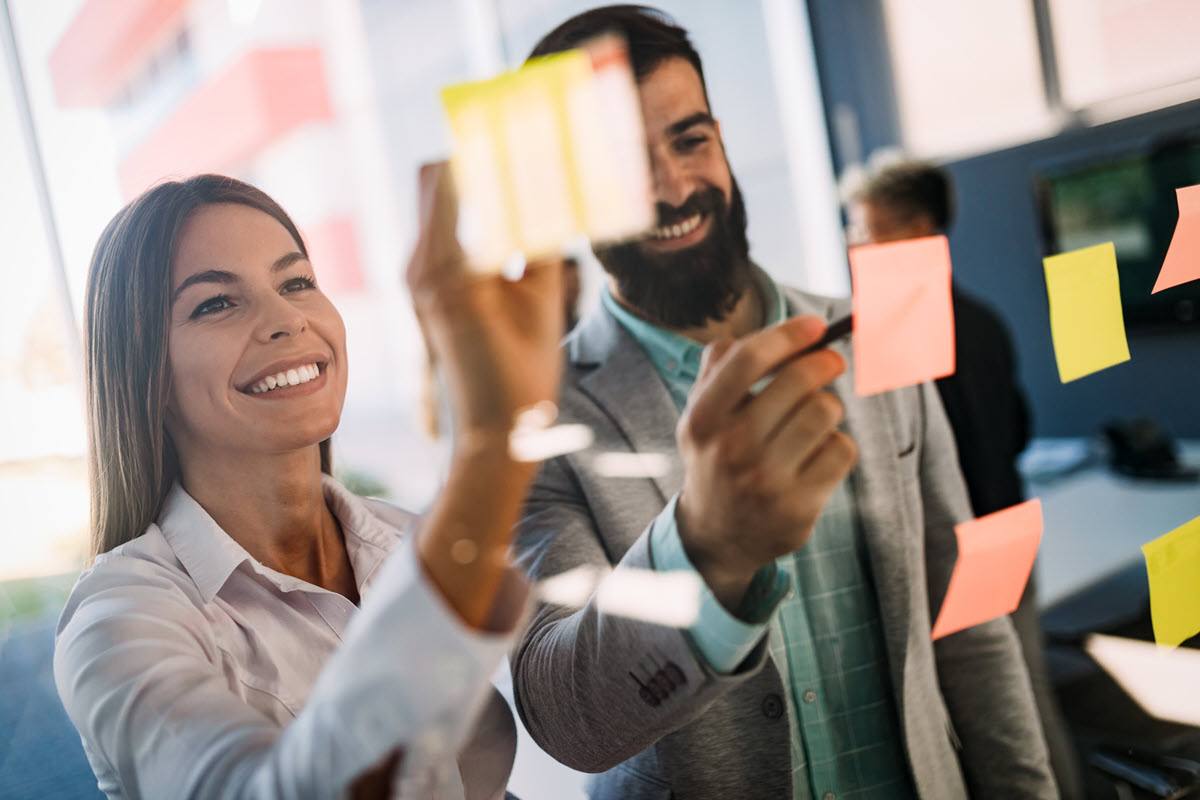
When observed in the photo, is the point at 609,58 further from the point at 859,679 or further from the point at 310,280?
the point at 859,679

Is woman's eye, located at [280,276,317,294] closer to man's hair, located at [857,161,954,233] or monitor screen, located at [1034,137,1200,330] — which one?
man's hair, located at [857,161,954,233]

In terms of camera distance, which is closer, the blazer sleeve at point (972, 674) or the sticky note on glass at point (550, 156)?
the sticky note on glass at point (550, 156)

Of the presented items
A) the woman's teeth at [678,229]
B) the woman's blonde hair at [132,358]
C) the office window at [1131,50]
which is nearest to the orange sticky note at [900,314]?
the woman's teeth at [678,229]

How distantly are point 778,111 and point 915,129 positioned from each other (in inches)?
12.0

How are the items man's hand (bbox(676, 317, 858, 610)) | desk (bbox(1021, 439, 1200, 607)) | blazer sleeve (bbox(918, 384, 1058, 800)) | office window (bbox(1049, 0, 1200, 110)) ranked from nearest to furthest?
man's hand (bbox(676, 317, 858, 610)) < blazer sleeve (bbox(918, 384, 1058, 800)) < office window (bbox(1049, 0, 1200, 110)) < desk (bbox(1021, 439, 1200, 607))

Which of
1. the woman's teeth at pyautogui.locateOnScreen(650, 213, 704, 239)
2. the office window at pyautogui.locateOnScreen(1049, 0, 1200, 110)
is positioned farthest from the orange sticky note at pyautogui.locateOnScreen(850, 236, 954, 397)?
the office window at pyautogui.locateOnScreen(1049, 0, 1200, 110)

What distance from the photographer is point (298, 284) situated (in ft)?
1.70

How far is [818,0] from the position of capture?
2.81 ft

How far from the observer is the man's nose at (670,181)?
26.1 inches

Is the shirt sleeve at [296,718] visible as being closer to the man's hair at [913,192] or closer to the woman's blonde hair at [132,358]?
the woman's blonde hair at [132,358]

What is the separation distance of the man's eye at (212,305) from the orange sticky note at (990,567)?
68 cm

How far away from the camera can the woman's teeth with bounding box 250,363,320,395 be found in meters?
0.49

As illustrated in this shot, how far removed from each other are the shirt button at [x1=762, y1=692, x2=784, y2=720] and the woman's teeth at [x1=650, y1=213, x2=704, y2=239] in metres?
0.39

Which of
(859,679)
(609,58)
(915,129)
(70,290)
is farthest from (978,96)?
(70,290)
